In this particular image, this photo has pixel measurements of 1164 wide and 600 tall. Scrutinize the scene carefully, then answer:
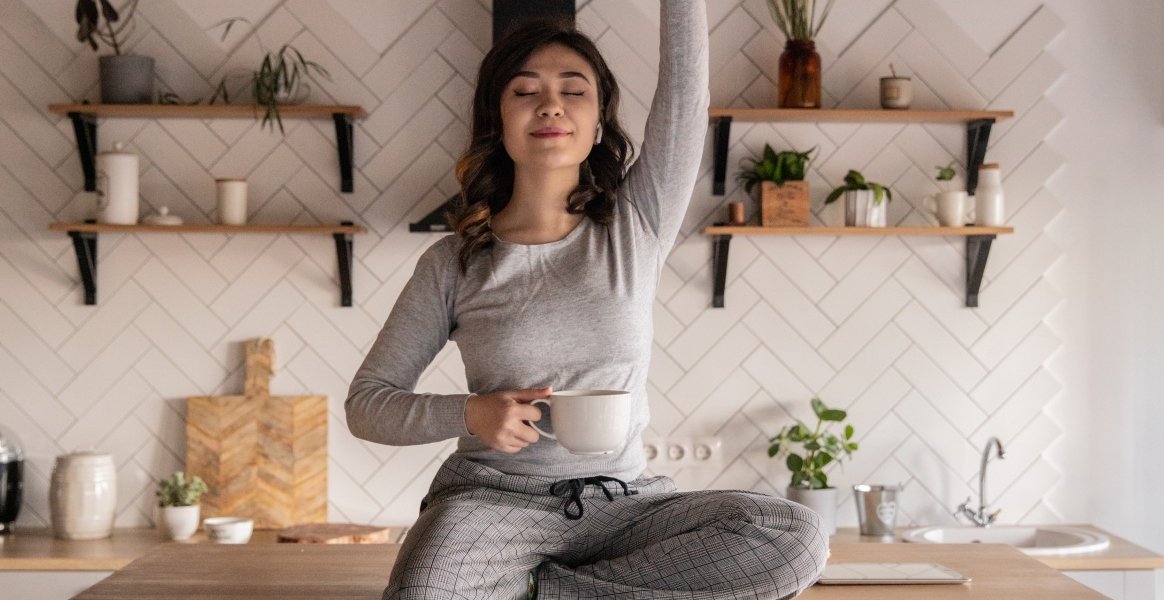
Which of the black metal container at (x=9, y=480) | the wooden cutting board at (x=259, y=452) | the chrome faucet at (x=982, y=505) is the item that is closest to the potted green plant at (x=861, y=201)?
the chrome faucet at (x=982, y=505)

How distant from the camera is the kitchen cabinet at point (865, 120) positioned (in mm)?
2828

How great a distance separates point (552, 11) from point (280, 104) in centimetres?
70

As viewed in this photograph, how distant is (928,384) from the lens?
300 centimetres

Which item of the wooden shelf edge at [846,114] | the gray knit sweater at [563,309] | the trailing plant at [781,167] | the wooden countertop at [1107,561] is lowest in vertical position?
the wooden countertop at [1107,561]

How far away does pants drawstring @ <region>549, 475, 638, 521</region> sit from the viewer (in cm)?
160

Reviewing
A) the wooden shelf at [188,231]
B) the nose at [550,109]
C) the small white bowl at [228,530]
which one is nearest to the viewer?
the nose at [550,109]

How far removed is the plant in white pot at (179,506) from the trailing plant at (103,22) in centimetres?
105

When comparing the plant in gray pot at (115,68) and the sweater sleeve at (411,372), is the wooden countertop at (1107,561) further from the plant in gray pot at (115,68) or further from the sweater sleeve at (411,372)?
the plant in gray pot at (115,68)

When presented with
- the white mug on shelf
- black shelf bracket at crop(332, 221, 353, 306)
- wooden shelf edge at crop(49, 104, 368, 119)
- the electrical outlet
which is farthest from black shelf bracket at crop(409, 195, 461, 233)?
the electrical outlet

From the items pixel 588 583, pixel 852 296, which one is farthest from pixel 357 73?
pixel 588 583

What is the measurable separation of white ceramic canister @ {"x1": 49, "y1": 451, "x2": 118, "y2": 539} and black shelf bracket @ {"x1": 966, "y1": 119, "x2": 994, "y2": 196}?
2236 millimetres

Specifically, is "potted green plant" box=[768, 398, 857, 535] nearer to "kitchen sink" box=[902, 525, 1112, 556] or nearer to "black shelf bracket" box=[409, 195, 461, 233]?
"kitchen sink" box=[902, 525, 1112, 556]

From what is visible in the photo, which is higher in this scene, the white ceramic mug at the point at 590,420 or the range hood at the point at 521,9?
the range hood at the point at 521,9

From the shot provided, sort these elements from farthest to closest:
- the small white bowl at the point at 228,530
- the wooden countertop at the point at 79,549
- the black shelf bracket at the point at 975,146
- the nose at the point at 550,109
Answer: the black shelf bracket at the point at 975,146 → the small white bowl at the point at 228,530 → the wooden countertop at the point at 79,549 → the nose at the point at 550,109
